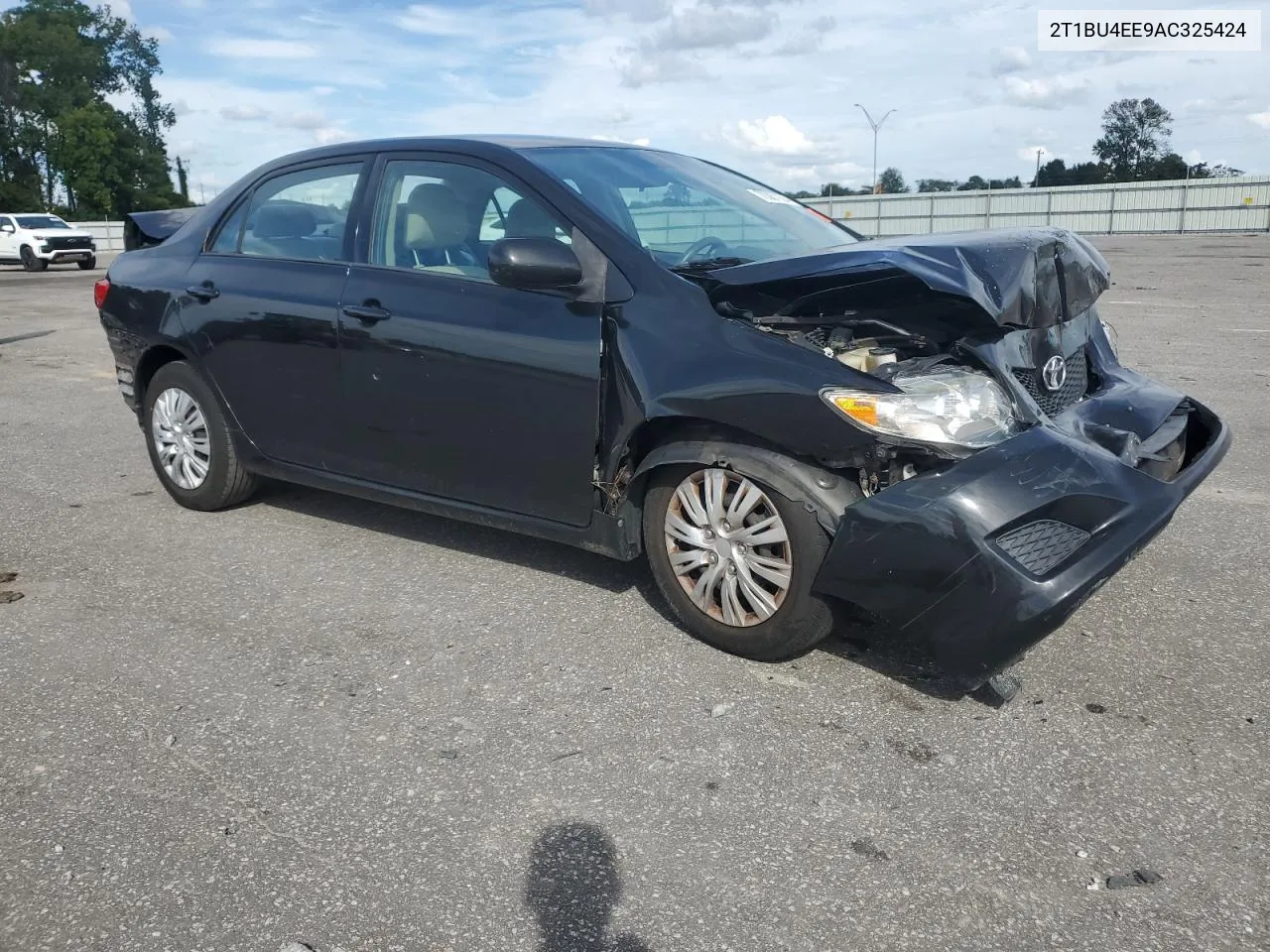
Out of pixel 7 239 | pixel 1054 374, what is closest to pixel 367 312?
pixel 1054 374

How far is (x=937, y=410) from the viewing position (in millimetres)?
3074

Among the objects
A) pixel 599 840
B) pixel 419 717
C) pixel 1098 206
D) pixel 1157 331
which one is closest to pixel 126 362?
pixel 419 717

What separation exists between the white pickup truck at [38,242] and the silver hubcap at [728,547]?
105 feet

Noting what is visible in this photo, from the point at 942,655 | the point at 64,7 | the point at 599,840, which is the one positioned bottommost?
the point at 599,840

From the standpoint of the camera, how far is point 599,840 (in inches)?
101

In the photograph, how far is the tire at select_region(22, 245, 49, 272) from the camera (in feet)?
98.8

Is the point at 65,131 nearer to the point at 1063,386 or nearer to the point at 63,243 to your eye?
the point at 63,243

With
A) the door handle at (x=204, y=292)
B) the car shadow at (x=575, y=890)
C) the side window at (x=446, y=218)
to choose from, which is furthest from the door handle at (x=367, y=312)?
the car shadow at (x=575, y=890)

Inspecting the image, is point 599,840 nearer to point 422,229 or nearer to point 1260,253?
point 422,229

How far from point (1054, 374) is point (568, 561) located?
2.01 meters

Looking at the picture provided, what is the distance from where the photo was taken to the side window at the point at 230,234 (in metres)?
4.92

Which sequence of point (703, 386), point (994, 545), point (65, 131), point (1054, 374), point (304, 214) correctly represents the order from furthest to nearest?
point (65, 131) → point (304, 214) → point (1054, 374) → point (703, 386) → point (994, 545)

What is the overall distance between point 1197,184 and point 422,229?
41591 mm

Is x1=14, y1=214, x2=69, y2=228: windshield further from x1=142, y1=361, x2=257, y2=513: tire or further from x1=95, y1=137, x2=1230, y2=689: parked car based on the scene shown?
x1=95, y1=137, x2=1230, y2=689: parked car
